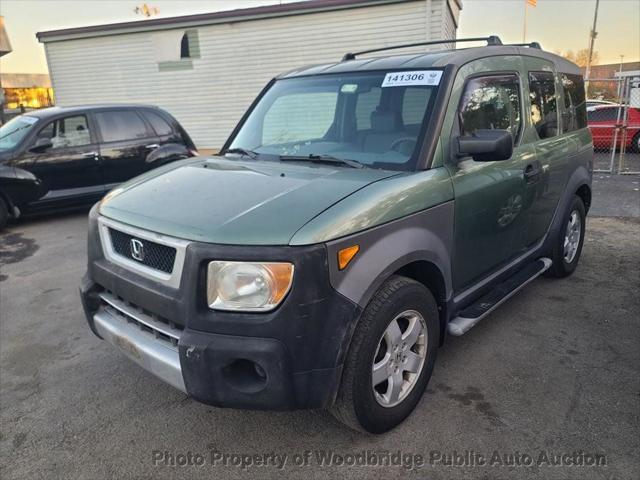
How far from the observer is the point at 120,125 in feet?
27.3

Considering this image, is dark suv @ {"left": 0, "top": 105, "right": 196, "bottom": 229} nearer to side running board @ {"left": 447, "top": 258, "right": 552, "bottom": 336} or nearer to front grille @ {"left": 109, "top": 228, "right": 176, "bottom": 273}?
front grille @ {"left": 109, "top": 228, "right": 176, "bottom": 273}

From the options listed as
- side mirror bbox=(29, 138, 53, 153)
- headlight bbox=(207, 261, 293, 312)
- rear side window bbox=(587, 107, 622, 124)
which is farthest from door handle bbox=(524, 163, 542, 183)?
rear side window bbox=(587, 107, 622, 124)

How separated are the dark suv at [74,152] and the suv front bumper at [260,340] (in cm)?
629

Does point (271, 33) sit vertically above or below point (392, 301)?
above

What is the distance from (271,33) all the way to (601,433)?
14.4 metres

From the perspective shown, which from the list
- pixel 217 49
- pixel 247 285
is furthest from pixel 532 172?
pixel 217 49

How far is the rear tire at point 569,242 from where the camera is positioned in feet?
14.7

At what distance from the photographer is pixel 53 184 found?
7699mm

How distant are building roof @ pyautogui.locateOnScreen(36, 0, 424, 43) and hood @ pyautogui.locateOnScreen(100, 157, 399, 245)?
11719 mm

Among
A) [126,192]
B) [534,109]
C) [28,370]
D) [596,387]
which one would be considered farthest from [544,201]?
[28,370]

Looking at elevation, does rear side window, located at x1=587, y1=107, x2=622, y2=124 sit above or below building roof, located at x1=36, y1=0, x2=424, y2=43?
below

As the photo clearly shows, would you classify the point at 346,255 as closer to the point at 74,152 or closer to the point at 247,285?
the point at 247,285

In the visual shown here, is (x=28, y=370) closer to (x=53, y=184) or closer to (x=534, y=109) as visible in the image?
(x=534, y=109)

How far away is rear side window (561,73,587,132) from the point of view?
175 inches
